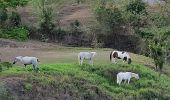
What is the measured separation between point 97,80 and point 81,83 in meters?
2.62

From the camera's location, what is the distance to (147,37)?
200ft

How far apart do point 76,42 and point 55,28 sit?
372cm

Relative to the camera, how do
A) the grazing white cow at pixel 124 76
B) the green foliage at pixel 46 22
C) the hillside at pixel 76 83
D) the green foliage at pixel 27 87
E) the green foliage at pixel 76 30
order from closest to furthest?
the green foliage at pixel 27 87 < the hillside at pixel 76 83 < the grazing white cow at pixel 124 76 < the green foliage at pixel 46 22 < the green foliage at pixel 76 30

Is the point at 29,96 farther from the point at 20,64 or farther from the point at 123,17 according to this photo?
the point at 123,17

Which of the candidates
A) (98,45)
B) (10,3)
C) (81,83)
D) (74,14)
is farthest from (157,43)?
(74,14)

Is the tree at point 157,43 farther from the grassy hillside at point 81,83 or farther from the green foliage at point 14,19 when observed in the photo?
the green foliage at point 14,19

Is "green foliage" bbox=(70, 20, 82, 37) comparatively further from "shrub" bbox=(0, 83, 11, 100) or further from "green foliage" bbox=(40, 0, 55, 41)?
"shrub" bbox=(0, 83, 11, 100)

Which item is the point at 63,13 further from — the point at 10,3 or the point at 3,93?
the point at 3,93

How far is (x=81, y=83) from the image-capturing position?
33969 mm

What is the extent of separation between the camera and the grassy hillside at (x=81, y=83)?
30781mm

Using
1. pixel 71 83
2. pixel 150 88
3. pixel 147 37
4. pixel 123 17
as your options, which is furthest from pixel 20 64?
pixel 123 17

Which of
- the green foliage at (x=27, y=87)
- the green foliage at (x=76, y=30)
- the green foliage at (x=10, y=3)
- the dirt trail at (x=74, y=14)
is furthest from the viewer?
the dirt trail at (x=74, y=14)

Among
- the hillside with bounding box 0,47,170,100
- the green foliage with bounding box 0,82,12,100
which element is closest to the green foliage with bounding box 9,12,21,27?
the hillside with bounding box 0,47,170,100

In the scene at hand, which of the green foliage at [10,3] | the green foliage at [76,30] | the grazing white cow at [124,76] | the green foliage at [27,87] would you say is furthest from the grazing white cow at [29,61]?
the green foliage at [76,30]
